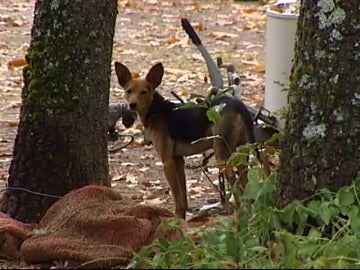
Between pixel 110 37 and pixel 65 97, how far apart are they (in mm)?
444

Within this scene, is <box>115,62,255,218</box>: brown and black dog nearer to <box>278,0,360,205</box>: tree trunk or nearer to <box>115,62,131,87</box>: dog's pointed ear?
<box>115,62,131,87</box>: dog's pointed ear

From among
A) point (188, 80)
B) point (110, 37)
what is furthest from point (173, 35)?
point (110, 37)

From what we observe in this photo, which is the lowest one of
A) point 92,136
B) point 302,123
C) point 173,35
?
point 173,35

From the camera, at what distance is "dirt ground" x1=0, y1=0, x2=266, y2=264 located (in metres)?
8.41

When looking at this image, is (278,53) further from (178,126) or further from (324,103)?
(324,103)

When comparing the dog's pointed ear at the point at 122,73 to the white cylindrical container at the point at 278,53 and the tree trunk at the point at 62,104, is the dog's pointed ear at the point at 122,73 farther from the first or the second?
the white cylindrical container at the point at 278,53

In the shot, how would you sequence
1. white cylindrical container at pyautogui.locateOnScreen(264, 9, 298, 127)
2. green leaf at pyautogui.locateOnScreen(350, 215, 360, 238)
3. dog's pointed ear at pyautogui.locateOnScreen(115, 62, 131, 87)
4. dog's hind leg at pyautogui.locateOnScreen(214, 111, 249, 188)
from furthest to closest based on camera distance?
white cylindrical container at pyautogui.locateOnScreen(264, 9, 298, 127), dog's pointed ear at pyautogui.locateOnScreen(115, 62, 131, 87), dog's hind leg at pyautogui.locateOnScreen(214, 111, 249, 188), green leaf at pyautogui.locateOnScreen(350, 215, 360, 238)

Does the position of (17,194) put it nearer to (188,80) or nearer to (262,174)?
(262,174)

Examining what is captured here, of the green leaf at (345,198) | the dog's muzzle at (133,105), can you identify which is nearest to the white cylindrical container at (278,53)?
the dog's muzzle at (133,105)

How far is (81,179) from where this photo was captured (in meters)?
6.14

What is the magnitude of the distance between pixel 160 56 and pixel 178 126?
25.9 ft

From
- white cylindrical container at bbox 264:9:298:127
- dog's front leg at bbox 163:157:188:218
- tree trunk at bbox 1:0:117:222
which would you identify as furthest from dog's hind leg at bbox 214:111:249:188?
white cylindrical container at bbox 264:9:298:127

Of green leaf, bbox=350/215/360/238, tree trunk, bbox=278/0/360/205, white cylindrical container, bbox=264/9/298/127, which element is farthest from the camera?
white cylindrical container, bbox=264/9/298/127

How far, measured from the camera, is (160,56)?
49.6 feet
